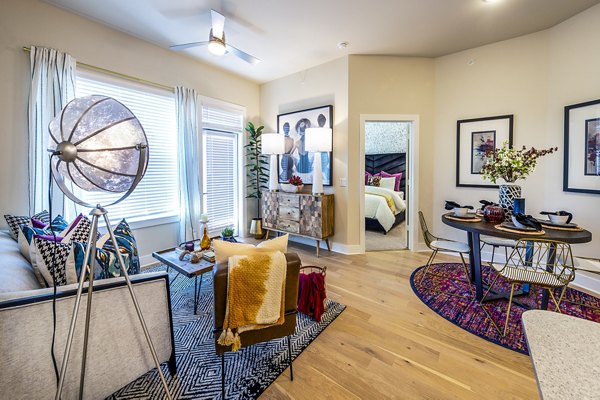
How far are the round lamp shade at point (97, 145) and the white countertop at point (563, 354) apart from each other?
5.38 feet

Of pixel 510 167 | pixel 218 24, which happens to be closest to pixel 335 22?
pixel 218 24

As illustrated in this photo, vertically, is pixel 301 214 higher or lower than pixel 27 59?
lower

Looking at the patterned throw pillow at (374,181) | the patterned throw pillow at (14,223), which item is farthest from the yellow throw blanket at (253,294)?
the patterned throw pillow at (374,181)

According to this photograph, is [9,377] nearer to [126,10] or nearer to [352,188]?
[126,10]

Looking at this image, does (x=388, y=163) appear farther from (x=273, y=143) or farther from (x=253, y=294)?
(x=253, y=294)

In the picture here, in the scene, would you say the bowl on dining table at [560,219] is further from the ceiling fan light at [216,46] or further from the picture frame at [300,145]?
the ceiling fan light at [216,46]

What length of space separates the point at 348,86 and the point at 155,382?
4065 mm

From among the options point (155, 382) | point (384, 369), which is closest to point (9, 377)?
point (155, 382)

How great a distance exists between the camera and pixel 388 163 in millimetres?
7367

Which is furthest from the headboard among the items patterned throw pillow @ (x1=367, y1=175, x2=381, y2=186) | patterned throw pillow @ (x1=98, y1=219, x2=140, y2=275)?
patterned throw pillow @ (x1=98, y1=219, x2=140, y2=275)

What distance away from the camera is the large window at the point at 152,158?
10.7ft

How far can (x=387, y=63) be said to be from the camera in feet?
13.0

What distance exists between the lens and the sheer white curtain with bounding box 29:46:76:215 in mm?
2529

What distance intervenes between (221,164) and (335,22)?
281 cm
